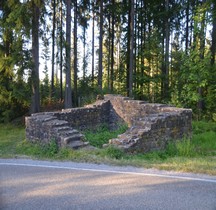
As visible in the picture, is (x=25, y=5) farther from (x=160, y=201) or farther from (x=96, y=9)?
(x=160, y=201)

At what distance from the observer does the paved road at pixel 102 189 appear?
18.2ft

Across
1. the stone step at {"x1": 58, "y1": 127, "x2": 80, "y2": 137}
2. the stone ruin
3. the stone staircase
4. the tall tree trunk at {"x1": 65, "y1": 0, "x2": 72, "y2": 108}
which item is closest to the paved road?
the stone staircase

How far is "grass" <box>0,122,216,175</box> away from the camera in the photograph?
8688 mm

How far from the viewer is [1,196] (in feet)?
19.9

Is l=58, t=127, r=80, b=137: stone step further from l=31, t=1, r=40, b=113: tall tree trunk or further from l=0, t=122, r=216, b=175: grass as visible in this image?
l=31, t=1, r=40, b=113: tall tree trunk

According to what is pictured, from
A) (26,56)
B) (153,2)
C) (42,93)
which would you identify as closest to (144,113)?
(26,56)

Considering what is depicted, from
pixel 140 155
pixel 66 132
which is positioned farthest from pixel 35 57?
pixel 140 155

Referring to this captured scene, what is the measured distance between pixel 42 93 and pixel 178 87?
11274 mm

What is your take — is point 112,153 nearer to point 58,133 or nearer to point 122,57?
point 58,133

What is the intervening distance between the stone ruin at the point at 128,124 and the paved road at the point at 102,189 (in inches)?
121

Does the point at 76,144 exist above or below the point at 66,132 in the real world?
below

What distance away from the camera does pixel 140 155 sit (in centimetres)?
1111

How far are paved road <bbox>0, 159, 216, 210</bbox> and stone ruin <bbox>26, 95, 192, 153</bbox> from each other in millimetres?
3083

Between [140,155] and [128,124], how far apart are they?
6.29m
